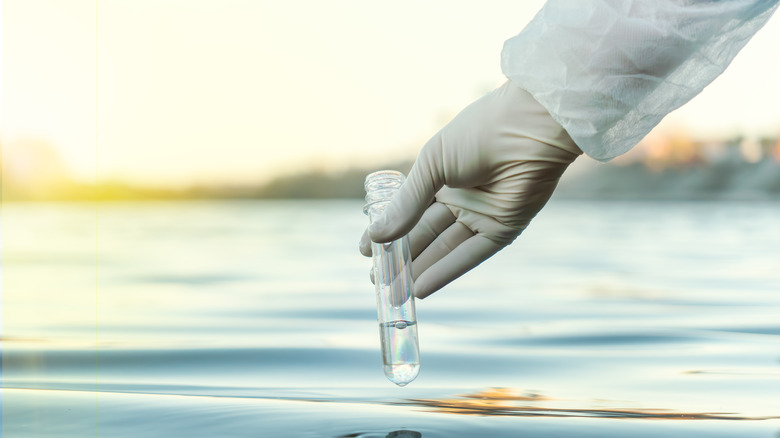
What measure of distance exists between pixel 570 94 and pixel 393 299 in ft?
1.75

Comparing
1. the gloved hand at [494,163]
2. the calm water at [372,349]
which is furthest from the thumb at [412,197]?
the calm water at [372,349]

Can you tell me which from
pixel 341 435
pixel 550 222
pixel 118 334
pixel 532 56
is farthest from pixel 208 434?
pixel 550 222

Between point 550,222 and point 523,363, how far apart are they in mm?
7248

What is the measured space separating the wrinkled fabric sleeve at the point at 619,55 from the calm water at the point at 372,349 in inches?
23.9

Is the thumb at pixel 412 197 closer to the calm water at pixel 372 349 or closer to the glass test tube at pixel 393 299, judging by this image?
the glass test tube at pixel 393 299

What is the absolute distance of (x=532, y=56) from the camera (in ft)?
4.90

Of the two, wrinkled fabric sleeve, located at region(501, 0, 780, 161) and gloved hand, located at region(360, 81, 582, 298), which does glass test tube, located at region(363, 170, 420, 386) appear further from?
wrinkled fabric sleeve, located at region(501, 0, 780, 161)

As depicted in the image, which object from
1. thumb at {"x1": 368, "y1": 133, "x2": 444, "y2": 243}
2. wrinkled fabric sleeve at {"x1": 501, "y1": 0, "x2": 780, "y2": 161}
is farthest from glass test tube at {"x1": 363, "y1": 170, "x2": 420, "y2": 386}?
wrinkled fabric sleeve at {"x1": 501, "y1": 0, "x2": 780, "y2": 161}

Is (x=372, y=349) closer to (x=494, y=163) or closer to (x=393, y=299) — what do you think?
(x=393, y=299)

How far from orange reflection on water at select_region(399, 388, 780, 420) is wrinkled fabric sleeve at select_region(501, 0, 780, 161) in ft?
1.75

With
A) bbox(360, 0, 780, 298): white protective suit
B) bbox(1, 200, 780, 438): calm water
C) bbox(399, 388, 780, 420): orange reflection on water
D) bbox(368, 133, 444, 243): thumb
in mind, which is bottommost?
bbox(399, 388, 780, 420): orange reflection on water

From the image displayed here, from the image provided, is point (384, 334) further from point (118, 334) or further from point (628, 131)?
point (118, 334)

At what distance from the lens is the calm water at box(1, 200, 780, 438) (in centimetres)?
151

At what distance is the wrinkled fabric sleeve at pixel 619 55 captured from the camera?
1.42m
